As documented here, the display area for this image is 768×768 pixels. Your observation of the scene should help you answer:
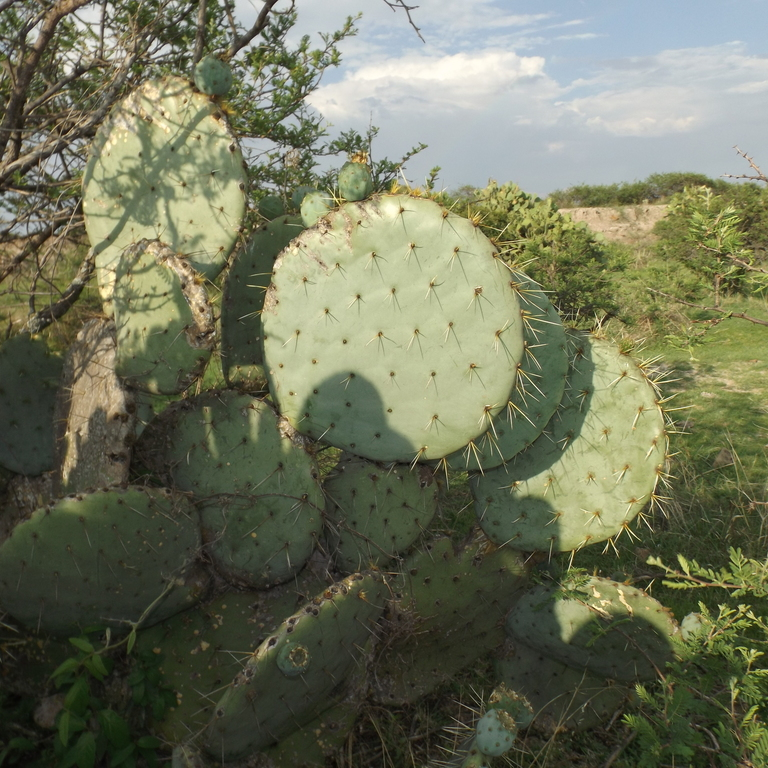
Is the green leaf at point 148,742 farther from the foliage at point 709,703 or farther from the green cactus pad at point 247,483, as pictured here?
the foliage at point 709,703

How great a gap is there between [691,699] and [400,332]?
4.35 feet

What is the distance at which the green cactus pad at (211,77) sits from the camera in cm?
218

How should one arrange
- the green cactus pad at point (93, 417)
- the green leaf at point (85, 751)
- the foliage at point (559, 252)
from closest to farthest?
the green leaf at point (85, 751) → the green cactus pad at point (93, 417) → the foliage at point (559, 252)

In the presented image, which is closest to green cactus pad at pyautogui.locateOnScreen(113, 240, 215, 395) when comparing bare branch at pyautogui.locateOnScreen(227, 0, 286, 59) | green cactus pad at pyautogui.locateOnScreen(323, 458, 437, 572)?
green cactus pad at pyautogui.locateOnScreen(323, 458, 437, 572)

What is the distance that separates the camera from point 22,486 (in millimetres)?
2545

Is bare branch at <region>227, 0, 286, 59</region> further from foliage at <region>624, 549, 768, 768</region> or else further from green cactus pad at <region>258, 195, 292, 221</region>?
foliage at <region>624, 549, 768, 768</region>

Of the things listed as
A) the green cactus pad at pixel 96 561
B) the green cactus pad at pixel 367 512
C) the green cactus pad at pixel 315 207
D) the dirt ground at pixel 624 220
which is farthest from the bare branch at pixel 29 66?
the dirt ground at pixel 624 220

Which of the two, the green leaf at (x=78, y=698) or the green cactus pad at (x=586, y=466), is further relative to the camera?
the green cactus pad at (x=586, y=466)

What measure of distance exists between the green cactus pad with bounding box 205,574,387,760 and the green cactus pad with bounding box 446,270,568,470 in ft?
1.90

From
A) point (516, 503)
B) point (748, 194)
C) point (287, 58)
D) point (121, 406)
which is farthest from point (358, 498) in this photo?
point (748, 194)

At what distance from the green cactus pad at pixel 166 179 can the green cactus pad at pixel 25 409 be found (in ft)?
1.68

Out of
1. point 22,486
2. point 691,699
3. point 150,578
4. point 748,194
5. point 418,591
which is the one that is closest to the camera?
point 691,699

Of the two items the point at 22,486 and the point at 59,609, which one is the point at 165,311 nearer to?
the point at 59,609

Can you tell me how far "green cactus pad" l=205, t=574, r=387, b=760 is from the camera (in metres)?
1.62
